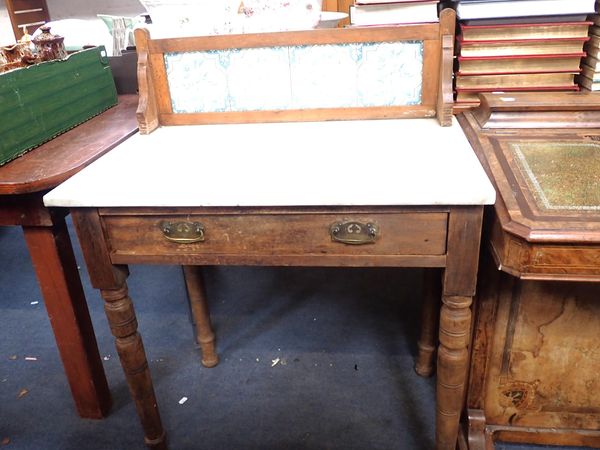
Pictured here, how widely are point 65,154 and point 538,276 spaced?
41.9 inches

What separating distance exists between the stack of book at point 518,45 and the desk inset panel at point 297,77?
14 centimetres

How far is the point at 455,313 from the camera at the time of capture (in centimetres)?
104

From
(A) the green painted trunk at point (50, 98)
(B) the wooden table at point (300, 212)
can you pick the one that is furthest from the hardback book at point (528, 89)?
(A) the green painted trunk at point (50, 98)

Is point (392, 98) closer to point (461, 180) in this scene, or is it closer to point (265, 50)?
point (265, 50)

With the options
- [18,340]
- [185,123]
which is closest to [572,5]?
[185,123]

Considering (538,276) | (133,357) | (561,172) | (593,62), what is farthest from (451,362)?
(593,62)

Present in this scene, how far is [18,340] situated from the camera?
6.26ft

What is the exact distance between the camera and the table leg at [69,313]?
1266 millimetres

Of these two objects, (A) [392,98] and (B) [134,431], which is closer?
(A) [392,98]

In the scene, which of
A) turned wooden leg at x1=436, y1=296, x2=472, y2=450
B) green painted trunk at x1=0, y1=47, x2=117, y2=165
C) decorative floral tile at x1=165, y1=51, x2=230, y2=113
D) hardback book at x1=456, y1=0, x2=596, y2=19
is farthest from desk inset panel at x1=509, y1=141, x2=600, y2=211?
green painted trunk at x1=0, y1=47, x2=117, y2=165

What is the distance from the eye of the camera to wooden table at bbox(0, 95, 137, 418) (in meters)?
1.17

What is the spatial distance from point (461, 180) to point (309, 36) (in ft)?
1.94

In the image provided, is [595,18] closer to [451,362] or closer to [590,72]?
[590,72]

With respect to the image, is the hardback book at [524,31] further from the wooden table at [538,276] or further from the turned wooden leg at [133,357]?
the turned wooden leg at [133,357]
